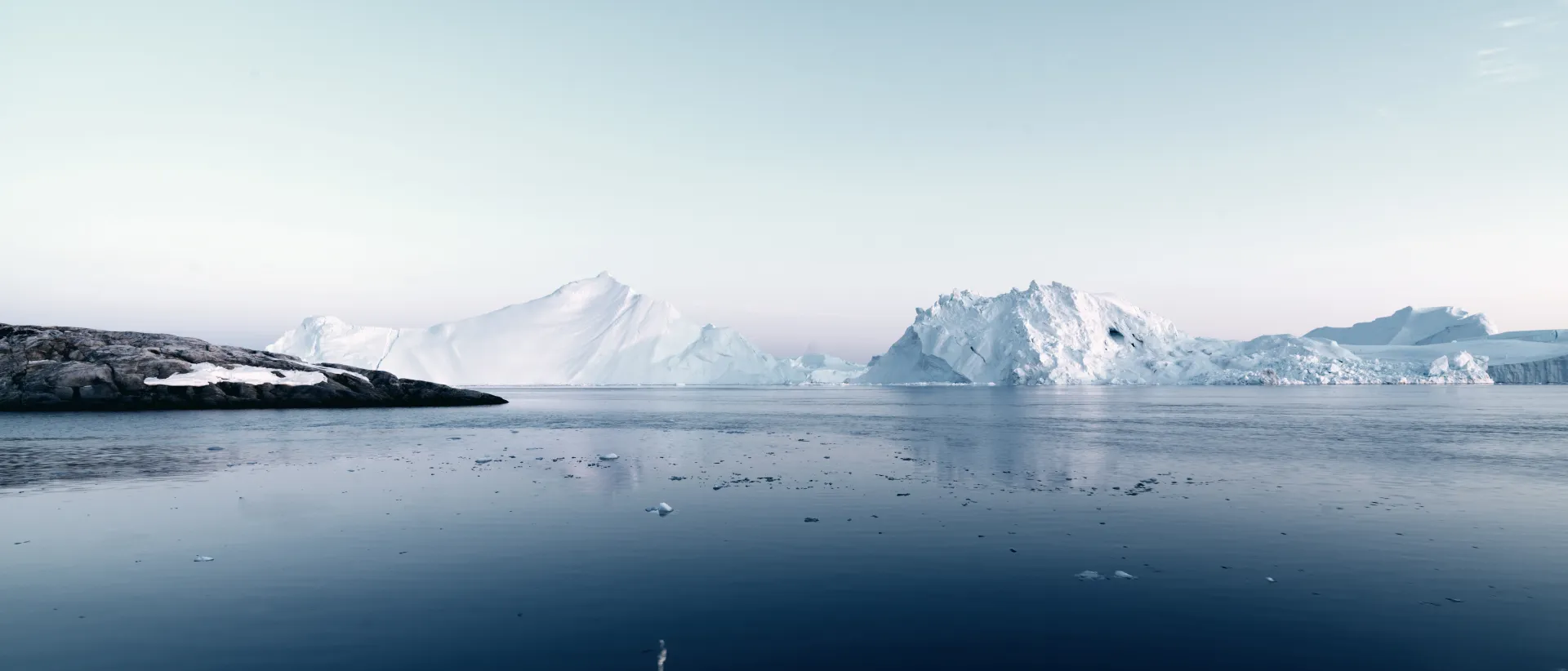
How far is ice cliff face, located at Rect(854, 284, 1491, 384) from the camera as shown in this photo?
5915 inches

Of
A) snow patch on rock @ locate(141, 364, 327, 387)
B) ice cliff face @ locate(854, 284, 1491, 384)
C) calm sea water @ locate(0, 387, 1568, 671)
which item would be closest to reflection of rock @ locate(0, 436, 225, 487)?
calm sea water @ locate(0, 387, 1568, 671)

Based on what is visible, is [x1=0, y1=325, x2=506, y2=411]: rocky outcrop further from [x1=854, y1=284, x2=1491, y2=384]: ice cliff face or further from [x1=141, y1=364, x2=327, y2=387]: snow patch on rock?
[x1=854, y1=284, x2=1491, y2=384]: ice cliff face

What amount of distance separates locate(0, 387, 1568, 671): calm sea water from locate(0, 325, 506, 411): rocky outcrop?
42477 millimetres

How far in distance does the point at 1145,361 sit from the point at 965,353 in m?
39.3

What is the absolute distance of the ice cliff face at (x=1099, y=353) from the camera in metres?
150

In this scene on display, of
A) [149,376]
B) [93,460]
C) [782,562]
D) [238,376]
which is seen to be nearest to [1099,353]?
[238,376]

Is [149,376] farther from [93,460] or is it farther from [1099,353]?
[1099,353]

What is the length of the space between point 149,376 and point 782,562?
7005 centimetres

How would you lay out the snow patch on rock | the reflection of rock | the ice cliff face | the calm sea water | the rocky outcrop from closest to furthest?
the calm sea water
the reflection of rock
the rocky outcrop
the snow patch on rock
the ice cliff face

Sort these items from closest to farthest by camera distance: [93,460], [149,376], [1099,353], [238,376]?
1. [93,460]
2. [149,376]
3. [238,376]
4. [1099,353]

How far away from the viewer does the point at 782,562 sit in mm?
11594

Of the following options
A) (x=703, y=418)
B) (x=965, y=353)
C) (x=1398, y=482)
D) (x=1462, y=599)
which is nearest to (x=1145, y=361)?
(x=965, y=353)

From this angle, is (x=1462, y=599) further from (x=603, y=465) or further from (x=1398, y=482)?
(x=603, y=465)

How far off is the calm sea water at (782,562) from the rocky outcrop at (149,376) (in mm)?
42477
